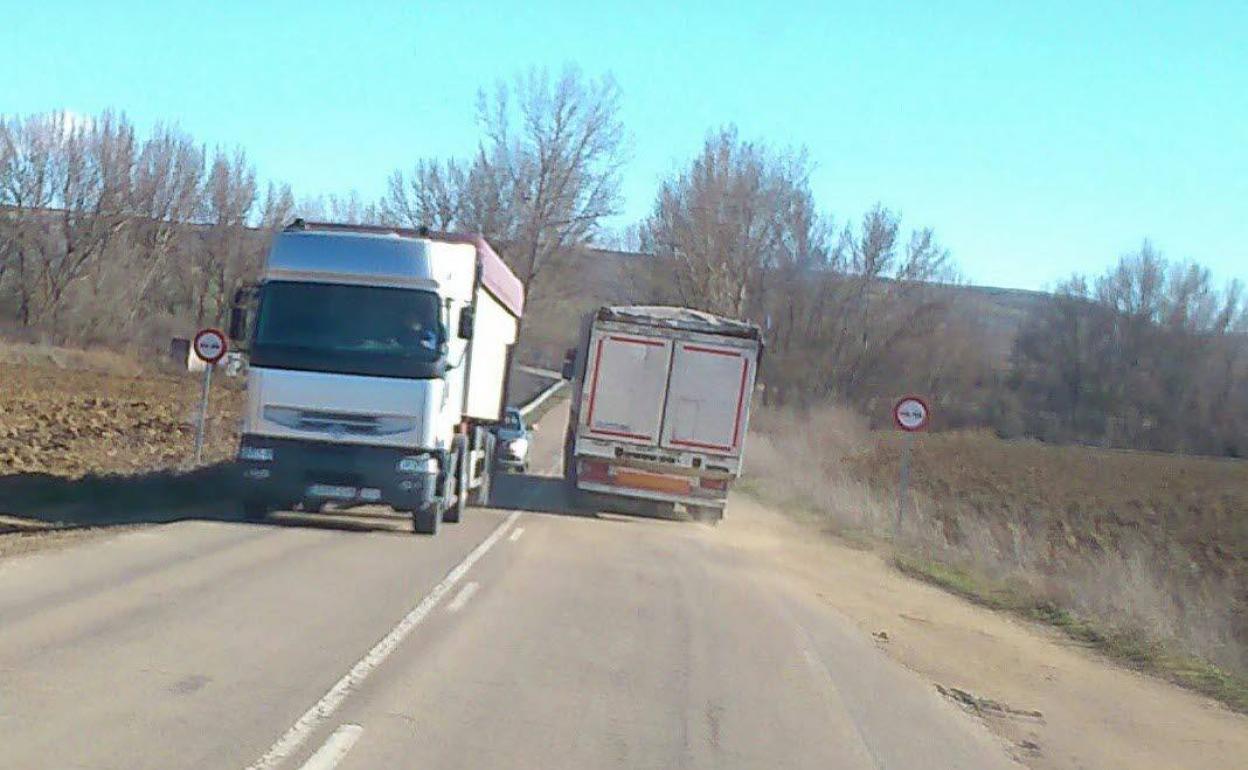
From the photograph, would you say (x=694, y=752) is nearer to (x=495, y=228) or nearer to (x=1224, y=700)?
(x=1224, y=700)

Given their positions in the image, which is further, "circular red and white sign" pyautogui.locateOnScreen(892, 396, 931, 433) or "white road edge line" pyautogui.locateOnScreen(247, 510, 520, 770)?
"circular red and white sign" pyautogui.locateOnScreen(892, 396, 931, 433)

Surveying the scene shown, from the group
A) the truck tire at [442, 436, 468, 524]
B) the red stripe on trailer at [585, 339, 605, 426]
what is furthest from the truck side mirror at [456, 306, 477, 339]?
the red stripe on trailer at [585, 339, 605, 426]

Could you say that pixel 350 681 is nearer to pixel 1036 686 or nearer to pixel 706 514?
A: pixel 1036 686

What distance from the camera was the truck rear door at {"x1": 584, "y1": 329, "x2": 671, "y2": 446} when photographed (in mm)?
24969

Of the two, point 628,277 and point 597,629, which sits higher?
point 628,277

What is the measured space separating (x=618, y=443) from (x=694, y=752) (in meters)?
17.2

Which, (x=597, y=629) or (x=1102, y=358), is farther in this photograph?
(x=1102, y=358)

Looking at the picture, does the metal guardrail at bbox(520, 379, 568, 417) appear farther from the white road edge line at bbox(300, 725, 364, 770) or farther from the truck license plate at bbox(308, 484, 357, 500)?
the white road edge line at bbox(300, 725, 364, 770)

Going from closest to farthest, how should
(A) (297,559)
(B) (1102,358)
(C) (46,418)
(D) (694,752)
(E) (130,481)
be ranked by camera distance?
1. (D) (694,752)
2. (A) (297,559)
3. (E) (130,481)
4. (C) (46,418)
5. (B) (1102,358)

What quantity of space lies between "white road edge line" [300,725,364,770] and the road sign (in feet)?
56.2

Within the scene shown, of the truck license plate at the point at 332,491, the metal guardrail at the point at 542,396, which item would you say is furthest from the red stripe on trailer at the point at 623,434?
the metal guardrail at the point at 542,396

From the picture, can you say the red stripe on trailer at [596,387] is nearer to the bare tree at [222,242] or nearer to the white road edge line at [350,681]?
the white road edge line at [350,681]

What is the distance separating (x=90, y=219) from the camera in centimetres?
7012

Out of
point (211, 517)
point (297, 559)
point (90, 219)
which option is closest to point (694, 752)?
point (297, 559)
